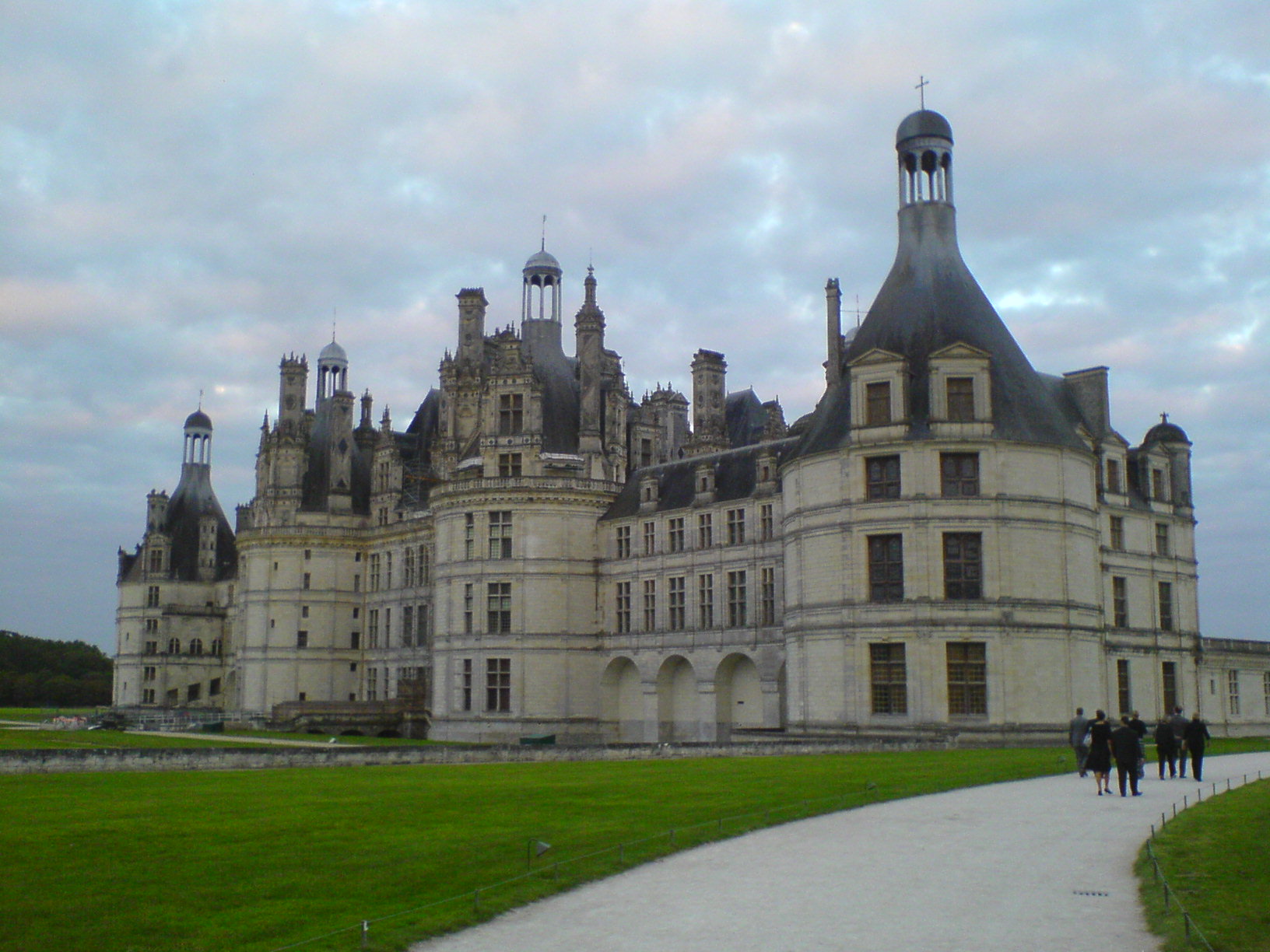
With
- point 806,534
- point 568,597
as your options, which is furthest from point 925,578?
point 568,597

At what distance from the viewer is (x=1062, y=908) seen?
12156mm

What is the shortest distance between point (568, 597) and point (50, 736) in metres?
22.1

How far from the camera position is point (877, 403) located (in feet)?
144

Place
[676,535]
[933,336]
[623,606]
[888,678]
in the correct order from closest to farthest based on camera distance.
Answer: [888,678] < [933,336] < [676,535] < [623,606]

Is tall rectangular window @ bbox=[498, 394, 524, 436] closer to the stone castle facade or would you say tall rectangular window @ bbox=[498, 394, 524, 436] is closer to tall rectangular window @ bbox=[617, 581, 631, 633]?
the stone castle facade

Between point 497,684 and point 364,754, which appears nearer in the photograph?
point 364,754

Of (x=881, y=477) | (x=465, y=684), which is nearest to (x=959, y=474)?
(x=881, y=477)

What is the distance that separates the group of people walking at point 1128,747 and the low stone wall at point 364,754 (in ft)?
31.5

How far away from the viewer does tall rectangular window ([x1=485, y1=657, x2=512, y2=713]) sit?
2267 inches

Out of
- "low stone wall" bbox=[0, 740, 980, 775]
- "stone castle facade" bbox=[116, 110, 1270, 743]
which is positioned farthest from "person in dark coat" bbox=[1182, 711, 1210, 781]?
"stone castle facade" bbox=[116, 110, 1270, 743]

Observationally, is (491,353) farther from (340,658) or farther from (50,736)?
(50,736)

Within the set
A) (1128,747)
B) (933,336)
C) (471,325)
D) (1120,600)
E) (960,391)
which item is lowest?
(1128,747)

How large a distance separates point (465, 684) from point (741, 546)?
15590 mm

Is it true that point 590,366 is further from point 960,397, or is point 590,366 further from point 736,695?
point 960,397
